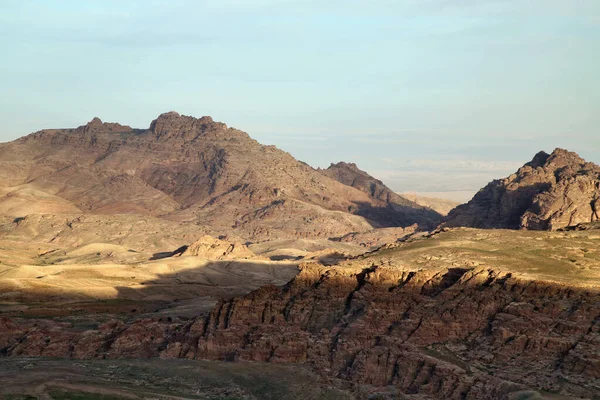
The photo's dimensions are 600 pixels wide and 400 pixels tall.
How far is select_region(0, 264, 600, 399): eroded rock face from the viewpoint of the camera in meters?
58.2

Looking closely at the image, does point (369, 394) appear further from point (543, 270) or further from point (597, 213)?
point (597, 213)

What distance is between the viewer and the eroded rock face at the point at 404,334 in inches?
2290

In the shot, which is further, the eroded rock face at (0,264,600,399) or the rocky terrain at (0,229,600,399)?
the rocky terrain at (0,229,600,399)

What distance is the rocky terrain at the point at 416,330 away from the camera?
191 feet

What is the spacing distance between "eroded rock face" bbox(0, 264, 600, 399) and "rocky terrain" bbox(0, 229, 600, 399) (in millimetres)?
98

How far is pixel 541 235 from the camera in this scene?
302 ft

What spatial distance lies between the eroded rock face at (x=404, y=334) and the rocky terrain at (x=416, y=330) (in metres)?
0.10

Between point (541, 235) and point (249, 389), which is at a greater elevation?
point (541, 235)

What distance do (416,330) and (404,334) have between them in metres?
1.02

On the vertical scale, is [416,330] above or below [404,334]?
above

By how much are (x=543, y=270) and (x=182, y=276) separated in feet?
357

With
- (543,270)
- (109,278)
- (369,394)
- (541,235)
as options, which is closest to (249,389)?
(369,394)

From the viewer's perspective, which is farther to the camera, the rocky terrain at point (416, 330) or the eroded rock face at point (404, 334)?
the rocky terrain at point (416, 330)

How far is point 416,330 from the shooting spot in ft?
212
